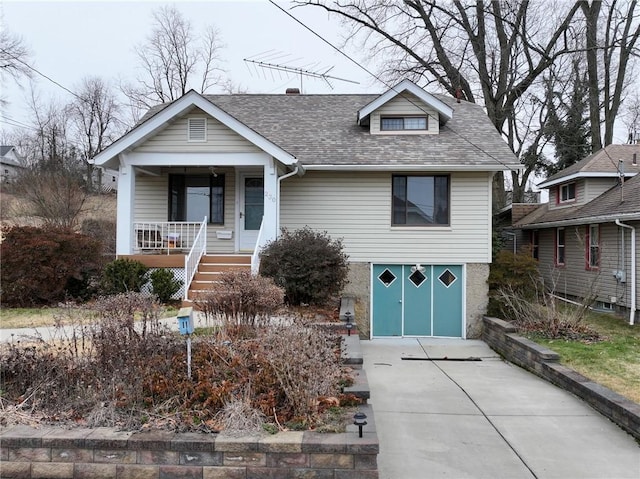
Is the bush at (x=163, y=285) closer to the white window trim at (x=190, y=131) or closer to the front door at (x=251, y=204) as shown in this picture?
the front door at (x=251, y=204)

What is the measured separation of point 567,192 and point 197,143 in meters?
14.6

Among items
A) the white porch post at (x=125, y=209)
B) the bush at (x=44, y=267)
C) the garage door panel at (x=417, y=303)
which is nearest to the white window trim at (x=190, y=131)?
the white porch post at (x=125, y=209)

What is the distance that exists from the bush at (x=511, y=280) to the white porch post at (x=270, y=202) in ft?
19.9

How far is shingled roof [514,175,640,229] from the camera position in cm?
1288

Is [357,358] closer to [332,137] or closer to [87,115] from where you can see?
[332,137]

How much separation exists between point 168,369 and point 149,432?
3.42 ft

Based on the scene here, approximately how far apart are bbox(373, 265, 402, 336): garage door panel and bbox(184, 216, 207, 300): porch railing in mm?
4691

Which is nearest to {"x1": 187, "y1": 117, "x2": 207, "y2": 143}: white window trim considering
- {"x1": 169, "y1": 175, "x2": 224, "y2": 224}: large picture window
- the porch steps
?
{"x1": 169, "y1": 175, "x2": 224, "y2": 224}: large picture window

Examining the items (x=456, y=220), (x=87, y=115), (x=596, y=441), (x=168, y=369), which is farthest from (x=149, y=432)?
(x=87, y=115)

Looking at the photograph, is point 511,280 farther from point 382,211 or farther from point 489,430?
point 489,430

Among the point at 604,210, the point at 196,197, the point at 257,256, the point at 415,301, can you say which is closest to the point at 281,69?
the point at 196,197

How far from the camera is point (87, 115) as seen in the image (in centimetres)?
3164

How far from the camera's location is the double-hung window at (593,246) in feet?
48.6

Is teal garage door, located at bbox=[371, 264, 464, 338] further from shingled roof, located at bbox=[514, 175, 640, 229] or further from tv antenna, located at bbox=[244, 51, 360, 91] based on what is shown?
tv antenna, located at bbox=[244, 51, 360, 91]
